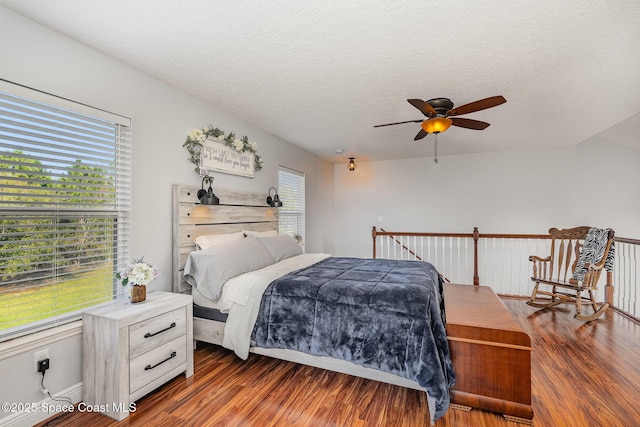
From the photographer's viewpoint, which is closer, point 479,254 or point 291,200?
point 291,200

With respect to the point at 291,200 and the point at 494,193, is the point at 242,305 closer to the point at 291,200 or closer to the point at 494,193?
the point at 291,200

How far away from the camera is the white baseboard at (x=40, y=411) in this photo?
1668mm

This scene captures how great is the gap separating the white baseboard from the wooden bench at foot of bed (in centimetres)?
261

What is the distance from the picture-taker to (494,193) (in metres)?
5.55

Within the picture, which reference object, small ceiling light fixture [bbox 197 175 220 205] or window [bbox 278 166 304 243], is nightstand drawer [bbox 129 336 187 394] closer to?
small ceiling light fixture [bbox 197 175 220 205]

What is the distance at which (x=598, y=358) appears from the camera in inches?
101

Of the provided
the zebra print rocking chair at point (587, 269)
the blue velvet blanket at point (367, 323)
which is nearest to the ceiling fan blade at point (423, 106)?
the blue velvet blanket at point (367, 323)

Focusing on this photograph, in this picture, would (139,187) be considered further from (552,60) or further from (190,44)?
(552,60)

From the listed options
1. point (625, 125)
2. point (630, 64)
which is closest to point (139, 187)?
point (630, 64)

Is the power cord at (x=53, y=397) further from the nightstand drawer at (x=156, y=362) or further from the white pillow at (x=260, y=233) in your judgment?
the white pillow at (x=260, y=233)

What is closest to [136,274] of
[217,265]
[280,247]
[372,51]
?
[217,265]

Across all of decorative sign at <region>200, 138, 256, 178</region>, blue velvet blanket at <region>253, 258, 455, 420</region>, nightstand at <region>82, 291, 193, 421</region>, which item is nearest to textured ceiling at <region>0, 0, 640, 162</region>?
decorative sign at <region>200, 138, 256, 178</region>

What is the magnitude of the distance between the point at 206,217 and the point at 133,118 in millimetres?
1138

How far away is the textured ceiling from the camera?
1705 millimetres
